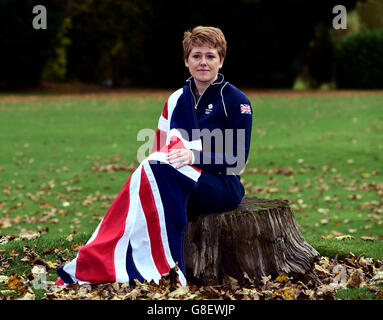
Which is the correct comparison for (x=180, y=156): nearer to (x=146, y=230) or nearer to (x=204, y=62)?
(x=146, y=230)

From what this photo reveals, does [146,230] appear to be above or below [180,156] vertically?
below

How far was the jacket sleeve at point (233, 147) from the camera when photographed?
14.8ft

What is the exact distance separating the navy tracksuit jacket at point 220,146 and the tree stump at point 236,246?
0.43ft

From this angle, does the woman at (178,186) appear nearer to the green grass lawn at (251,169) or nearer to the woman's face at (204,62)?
the woman's face at (204,62)

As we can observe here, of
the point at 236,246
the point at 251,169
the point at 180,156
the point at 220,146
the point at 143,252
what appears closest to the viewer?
the point at 180,156

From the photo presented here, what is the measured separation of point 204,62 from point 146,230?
1390mm

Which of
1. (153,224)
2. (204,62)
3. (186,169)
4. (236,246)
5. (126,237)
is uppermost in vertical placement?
(204,62)

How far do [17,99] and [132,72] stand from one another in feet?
45.3

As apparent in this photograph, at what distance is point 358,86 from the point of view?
3522 centimetres

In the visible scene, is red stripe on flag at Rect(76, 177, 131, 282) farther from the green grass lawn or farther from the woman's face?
the green grass lawn

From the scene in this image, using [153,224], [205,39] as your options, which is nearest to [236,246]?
[153,224]

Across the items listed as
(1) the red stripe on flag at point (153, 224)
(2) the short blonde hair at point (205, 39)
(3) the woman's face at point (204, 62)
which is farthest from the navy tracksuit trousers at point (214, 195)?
(2) the short blonde hair at point (205, 39)

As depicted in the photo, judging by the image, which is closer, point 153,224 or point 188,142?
point 153,224

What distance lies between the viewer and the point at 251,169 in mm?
12195
